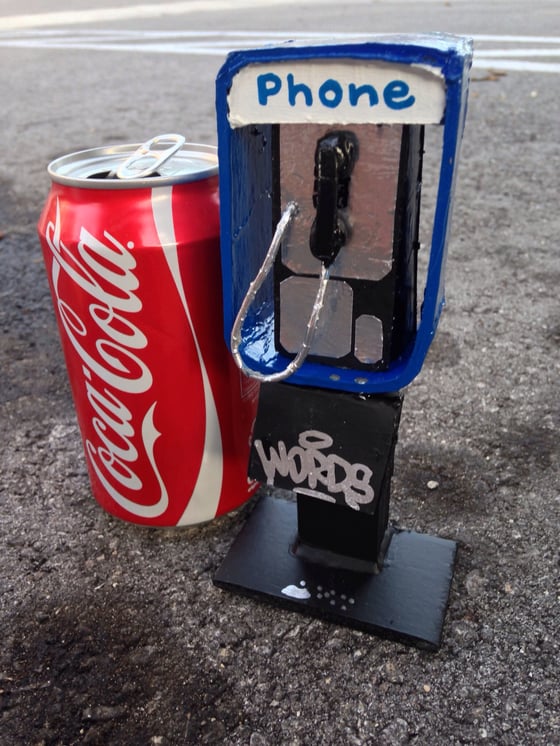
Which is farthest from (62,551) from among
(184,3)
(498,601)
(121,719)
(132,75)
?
(184,3)

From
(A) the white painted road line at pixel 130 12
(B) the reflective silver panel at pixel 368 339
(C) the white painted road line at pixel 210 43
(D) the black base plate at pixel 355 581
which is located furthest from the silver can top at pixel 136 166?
(A) the white painted road line at pixel 130 12

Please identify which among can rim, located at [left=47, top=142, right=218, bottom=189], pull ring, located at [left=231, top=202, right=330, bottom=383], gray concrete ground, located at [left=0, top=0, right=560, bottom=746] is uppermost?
can rim, located at [left=47, top=142, right=218, bottom=189]

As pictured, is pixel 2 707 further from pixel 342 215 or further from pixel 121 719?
pixel 342 215

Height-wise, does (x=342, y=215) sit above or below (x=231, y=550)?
above

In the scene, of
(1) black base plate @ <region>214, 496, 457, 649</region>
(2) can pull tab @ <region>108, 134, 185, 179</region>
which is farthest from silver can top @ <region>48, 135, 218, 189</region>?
(1) black base plate @ <region>214, 496, 457, 649</region>

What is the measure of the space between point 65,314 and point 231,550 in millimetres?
652

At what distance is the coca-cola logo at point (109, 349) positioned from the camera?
1.30 m

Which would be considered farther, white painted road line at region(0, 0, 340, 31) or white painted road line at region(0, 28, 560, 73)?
white painted road line at region(0, 0, 340, 31)

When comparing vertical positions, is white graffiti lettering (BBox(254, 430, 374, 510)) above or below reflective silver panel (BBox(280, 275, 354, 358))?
below

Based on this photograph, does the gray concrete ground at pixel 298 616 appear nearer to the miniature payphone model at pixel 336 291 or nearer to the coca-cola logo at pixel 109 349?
the miniature payphone model at pixel 336 291

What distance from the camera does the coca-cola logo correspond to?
130cm

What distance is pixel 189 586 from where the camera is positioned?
1.50m

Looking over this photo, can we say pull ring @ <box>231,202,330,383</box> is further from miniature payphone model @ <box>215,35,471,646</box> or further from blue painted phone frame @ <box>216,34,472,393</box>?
blue painted phone frame @ <box>216,34,472,393</box>

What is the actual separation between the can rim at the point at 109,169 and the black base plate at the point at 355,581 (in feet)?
2.71
